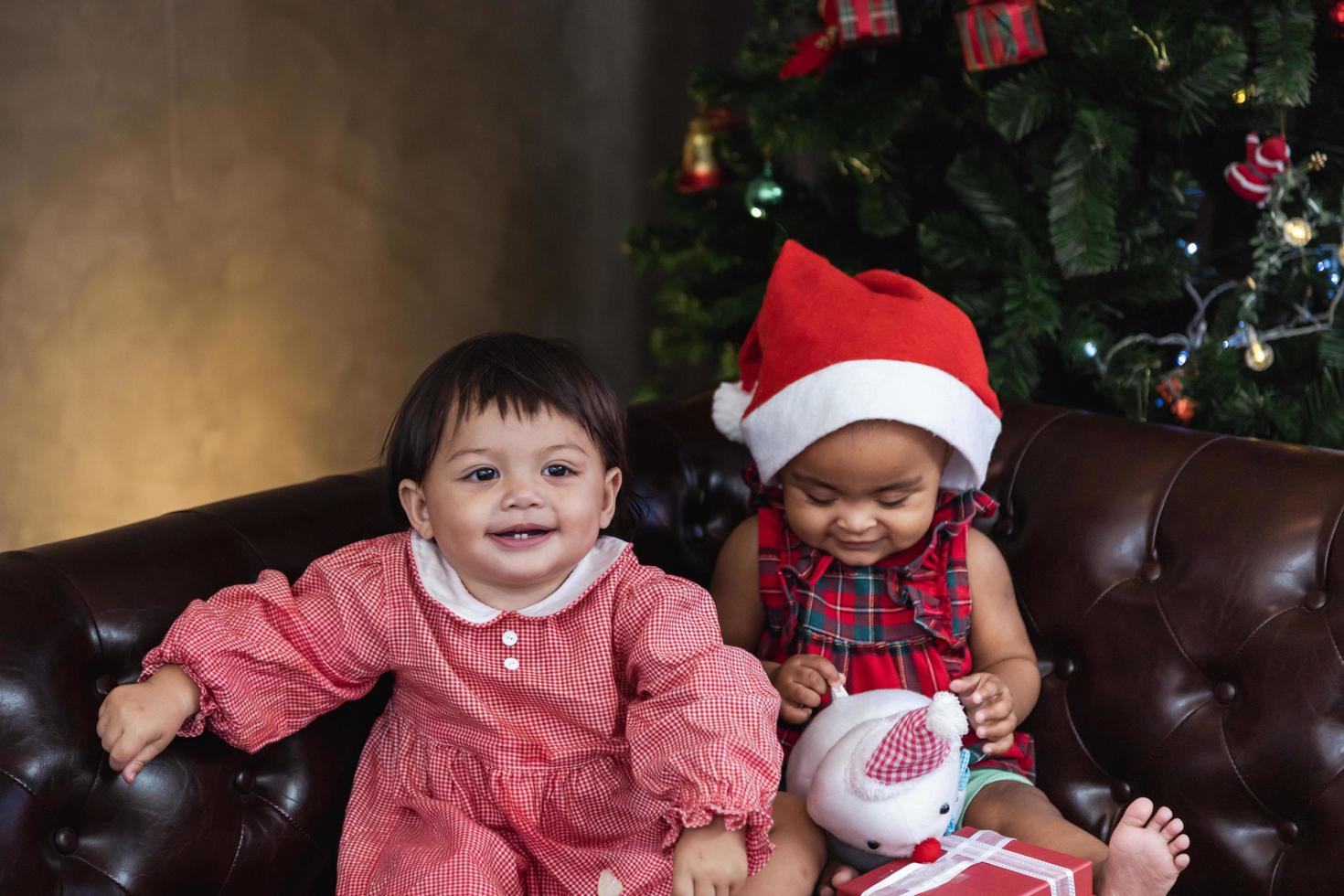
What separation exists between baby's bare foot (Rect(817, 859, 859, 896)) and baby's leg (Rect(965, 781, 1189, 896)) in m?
0.21

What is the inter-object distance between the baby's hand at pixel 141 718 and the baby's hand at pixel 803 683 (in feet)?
2.31

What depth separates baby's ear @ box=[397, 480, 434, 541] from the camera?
1.58 meters

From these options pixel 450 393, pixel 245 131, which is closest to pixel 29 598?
pixel 450 393

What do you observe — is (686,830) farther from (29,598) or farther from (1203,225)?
(1203,225)

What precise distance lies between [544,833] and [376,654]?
0.30m

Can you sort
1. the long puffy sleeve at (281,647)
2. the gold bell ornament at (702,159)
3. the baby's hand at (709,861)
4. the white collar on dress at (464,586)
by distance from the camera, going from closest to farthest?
the baby's hand at (709,861), the long puffy sleeve at (281,647), the white collar on dress at (464,586), the gold bell ornament at (702,159)

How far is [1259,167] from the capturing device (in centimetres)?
221

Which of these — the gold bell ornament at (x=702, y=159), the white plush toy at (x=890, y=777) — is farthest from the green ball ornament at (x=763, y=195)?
the white plush toy at (x=890, y=777)

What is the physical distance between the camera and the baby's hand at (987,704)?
63.7 inches

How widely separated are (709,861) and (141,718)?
0.62m

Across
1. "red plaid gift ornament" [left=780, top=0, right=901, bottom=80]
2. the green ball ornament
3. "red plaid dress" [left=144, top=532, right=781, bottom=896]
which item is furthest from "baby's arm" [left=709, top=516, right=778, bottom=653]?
the green ball ornament

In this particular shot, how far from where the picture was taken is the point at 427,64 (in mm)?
3303

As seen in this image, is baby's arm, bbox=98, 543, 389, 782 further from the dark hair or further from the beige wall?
the beige wall

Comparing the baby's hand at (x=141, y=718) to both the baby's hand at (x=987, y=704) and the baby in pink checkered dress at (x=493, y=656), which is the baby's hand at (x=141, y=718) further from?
the baby's hand at (x=987, y=704)
